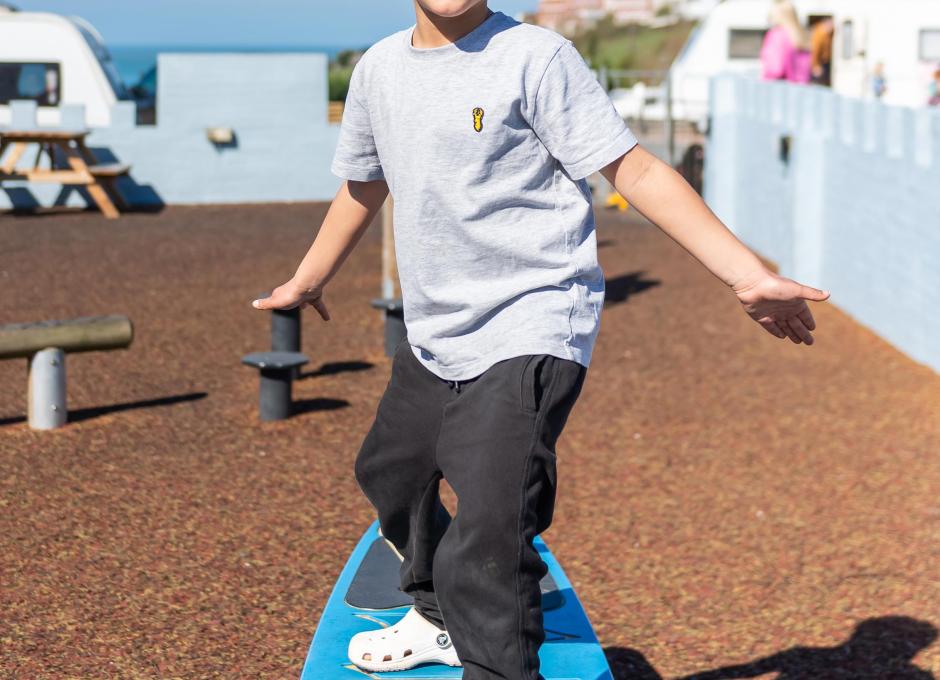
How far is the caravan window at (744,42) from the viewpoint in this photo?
30031 millimetres

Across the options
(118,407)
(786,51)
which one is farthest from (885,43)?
(118,407)

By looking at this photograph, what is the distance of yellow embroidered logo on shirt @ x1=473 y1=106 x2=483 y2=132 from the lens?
2.87m

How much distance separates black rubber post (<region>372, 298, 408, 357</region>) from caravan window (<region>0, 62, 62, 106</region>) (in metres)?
12.1

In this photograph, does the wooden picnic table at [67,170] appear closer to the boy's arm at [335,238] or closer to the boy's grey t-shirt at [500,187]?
the boy's arm at [335,238]

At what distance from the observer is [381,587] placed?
380 cm

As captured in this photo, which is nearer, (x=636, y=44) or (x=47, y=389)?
(x=47, y=389)

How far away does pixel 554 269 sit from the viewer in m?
2.92

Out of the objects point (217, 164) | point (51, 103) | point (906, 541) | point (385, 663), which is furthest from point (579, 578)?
point (51, 103)

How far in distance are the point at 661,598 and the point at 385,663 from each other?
1.67 metres

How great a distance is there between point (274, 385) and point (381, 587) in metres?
3.40

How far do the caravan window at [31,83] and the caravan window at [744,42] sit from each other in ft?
52.3

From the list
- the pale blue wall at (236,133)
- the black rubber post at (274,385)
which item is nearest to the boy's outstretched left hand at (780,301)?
the black rubber post at (274,385)

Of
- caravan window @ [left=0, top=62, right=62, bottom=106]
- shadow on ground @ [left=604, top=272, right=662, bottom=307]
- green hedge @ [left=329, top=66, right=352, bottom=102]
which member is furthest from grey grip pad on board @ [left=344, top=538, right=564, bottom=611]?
green hedge @ [left=329, top=66, right=352, bottom=102]

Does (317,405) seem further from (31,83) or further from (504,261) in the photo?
(31,83)
